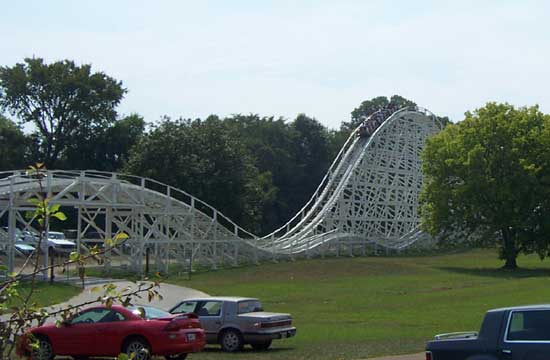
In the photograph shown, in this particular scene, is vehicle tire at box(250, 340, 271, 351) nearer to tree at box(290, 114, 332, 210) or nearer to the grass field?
the grass field

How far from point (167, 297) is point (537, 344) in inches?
1159

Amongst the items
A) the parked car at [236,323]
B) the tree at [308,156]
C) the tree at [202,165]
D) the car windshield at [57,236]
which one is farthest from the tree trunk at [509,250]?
the tree at [308,156]

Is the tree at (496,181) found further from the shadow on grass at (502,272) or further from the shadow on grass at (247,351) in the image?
the shadow on grass at (247,351)

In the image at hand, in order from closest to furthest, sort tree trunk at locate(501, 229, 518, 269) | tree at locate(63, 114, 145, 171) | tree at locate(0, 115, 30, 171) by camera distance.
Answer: tree trunk at locate(501, 229, 518, 269) → tree at locate(0, 115, 30, 171) → tree at locate(63, 114, 145, 171)

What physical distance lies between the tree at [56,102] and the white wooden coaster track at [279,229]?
9.61 metres

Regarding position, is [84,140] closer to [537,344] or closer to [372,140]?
[372,140]

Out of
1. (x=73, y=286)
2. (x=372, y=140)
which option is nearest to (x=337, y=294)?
(x=73, y=286)

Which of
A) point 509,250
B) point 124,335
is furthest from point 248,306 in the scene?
point 509,250

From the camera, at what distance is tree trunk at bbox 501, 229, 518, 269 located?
6181 cm

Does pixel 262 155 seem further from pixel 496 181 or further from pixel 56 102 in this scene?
pixel 496 181

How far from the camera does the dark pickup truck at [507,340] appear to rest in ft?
41.9

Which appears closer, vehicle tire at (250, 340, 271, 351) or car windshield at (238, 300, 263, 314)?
car windshield at (238, 300, 263, 314)

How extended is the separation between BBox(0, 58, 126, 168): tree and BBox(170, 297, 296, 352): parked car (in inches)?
2840

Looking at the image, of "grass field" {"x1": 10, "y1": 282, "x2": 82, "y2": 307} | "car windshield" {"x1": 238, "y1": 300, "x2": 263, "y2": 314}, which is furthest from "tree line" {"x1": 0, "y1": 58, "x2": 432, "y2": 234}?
"car windshield" {"x1": 238, "y1": 300, "x2": 263, "y2": 314}
